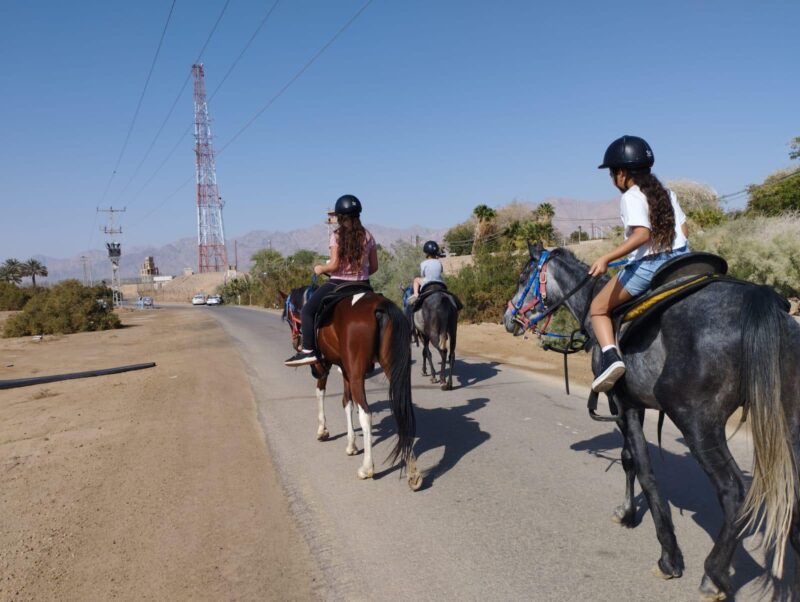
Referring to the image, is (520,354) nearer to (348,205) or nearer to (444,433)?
(444,433)

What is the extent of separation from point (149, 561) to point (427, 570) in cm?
205

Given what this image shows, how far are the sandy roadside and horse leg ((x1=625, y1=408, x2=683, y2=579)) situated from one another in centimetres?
232

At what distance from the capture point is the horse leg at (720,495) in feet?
11.0

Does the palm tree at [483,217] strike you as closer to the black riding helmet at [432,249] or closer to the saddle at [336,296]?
the black riding helmet at [432,249]

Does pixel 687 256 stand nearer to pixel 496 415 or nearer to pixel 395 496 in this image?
pixel 395 496

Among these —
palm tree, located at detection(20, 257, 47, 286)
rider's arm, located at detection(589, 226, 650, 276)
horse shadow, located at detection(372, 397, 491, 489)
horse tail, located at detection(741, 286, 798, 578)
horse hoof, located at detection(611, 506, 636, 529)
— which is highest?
palm tree, located at detection(20, 257, 47, 286)

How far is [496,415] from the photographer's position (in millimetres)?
8172

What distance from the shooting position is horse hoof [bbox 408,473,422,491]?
214 inches

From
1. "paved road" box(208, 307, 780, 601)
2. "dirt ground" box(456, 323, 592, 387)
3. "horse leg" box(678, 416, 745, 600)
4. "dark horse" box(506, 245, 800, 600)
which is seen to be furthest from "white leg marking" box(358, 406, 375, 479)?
"dirt ground" box(456, 323, 592, 387)

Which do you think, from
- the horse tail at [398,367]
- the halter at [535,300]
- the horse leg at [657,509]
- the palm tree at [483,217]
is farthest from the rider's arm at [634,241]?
the palm tree at [483,217]

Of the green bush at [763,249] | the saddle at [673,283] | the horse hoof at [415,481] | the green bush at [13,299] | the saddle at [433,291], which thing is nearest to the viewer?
the saddle at [673,283]

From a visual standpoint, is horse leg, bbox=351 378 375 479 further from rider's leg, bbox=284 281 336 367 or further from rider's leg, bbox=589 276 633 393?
rider's leg, bbox=589 276 633 393

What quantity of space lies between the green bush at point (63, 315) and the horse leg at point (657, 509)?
107ft

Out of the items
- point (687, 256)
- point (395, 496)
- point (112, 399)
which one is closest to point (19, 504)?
point (395, 496)
